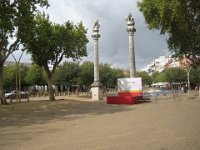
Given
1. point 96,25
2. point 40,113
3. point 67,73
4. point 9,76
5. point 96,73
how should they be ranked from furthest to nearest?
point 67,73 < point 9,76 < point 96,25 < point 96,73 < point 40,113

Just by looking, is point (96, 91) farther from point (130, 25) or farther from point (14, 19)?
point (14, 19)

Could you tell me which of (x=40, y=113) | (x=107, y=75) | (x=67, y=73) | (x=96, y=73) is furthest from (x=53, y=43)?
(x=107, y=75)

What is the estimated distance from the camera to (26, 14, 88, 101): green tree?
159 ft

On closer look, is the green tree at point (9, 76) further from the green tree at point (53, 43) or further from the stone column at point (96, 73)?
the green tree at point (53, 43)

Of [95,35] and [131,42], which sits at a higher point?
[95,35]

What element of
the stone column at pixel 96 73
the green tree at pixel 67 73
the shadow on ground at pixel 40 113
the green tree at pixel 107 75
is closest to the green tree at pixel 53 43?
the stone column at pixel 96 73

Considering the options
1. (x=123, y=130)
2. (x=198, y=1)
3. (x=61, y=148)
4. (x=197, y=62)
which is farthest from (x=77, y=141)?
(x=197, y=62)

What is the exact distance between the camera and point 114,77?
387 feet

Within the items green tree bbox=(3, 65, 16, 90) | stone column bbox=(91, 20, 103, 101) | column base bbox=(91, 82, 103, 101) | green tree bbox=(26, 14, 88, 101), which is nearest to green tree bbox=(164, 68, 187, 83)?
green tree bbox=(3, 65, 16, 90)

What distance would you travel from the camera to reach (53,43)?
49.0 meters

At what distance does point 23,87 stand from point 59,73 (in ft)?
51.4

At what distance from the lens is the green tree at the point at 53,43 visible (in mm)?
48594

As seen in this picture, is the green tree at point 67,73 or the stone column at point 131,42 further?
the green tree at point 67,73

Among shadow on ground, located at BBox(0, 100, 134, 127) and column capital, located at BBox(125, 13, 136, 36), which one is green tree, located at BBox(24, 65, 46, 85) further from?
shadow on ground, located at BBox(0, 100, 134, 127)
